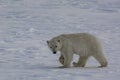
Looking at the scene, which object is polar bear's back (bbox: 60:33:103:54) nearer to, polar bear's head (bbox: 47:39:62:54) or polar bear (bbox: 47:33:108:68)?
polar bear (bbox: 47:33:108:68)

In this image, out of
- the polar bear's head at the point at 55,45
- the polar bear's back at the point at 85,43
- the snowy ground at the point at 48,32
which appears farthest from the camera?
the polar bear's back at the point at 85,43

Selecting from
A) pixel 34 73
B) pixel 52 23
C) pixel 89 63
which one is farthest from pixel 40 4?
pixel 34 73

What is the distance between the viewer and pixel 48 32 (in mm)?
14359

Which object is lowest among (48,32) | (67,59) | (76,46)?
(48,32)

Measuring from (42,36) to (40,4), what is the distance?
32.3 feet

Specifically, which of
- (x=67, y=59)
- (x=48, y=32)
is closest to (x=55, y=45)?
(x=67, y=59)

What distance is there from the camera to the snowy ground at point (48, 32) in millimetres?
7398

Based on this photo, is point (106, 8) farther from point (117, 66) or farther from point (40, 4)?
point (117, 66)

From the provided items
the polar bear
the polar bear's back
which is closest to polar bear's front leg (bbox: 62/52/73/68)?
the polar bear

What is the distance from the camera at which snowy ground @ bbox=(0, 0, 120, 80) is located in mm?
7398

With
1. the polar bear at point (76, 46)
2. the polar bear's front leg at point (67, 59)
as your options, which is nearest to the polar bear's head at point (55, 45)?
the polar bear at point (76, 46)

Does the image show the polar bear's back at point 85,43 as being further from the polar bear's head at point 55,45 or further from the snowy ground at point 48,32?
the snowy ground at point 48,32

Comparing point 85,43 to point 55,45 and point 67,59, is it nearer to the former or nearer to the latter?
point 67,59

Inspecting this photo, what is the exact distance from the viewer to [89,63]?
9.22 m
